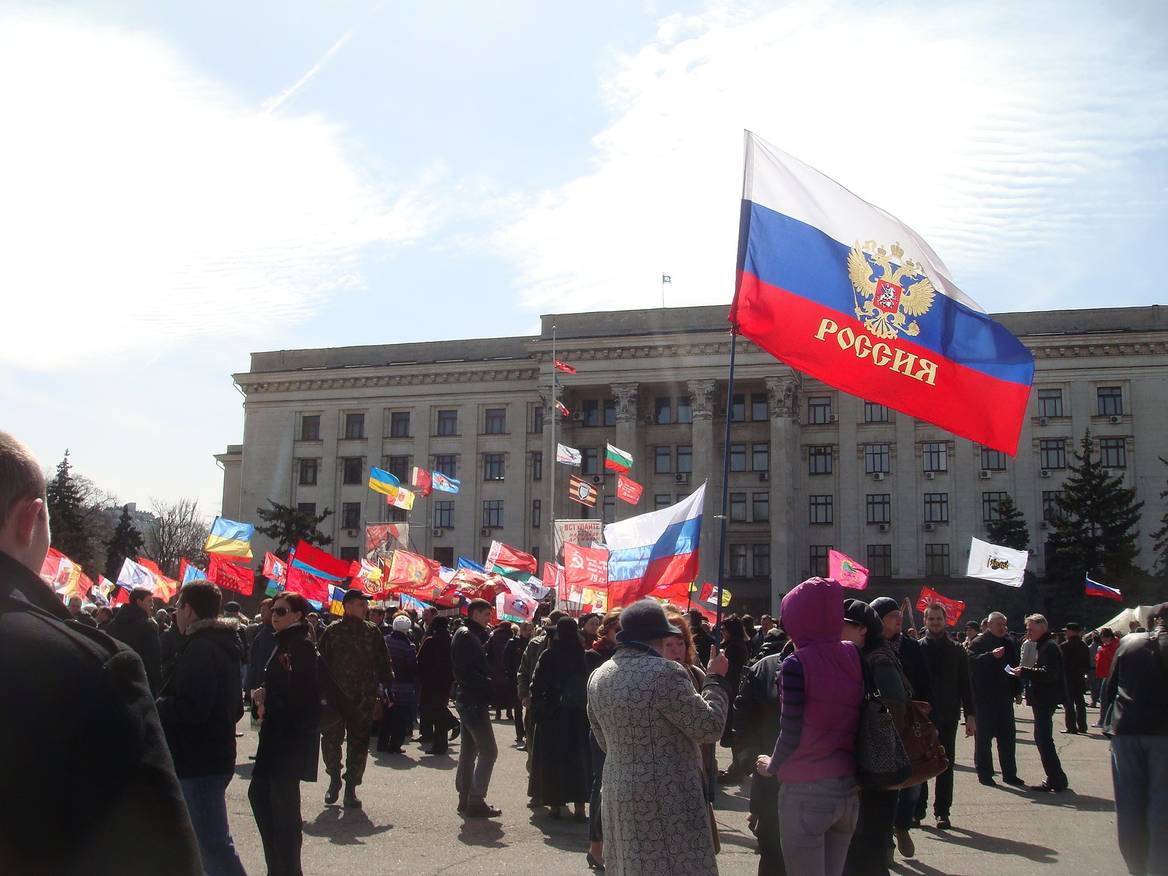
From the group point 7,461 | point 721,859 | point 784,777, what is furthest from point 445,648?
point 7,461

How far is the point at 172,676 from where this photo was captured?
236 inches

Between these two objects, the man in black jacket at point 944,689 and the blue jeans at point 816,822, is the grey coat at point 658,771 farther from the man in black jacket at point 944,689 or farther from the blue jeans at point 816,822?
the man in black jacket at point 944,689

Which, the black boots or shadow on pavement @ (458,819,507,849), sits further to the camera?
the black boots

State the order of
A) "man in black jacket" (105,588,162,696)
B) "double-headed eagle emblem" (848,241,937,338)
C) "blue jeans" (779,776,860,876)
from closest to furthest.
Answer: "blue jeans" (779,776,860,876), "double-headed eagle emblem" (848,241,937,338), "man in black jacket" (105,588,162,696)

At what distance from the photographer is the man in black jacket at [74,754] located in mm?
1965

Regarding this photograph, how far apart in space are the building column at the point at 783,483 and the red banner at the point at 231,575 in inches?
1296

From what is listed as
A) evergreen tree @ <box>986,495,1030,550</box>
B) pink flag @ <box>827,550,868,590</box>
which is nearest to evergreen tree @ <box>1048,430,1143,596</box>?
evergreen tree @ <box>986,495,1030,550</box>

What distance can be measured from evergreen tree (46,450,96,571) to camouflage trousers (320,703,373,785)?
55922 mm

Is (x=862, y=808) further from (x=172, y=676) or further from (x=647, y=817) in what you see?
(x=172, y=676)

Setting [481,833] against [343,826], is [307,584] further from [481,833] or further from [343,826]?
[481,833]

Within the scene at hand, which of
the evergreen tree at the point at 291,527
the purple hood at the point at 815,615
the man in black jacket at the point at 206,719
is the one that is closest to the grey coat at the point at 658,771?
the purple hood at the point at 815,615

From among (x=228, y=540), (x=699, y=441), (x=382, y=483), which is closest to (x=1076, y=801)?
(x=228, y=540)

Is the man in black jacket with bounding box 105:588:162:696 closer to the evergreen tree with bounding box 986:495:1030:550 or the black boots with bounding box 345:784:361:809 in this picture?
the black boots with bounding box 345:784:361:809

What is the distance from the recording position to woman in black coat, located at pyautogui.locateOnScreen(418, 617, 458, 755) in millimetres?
14648
